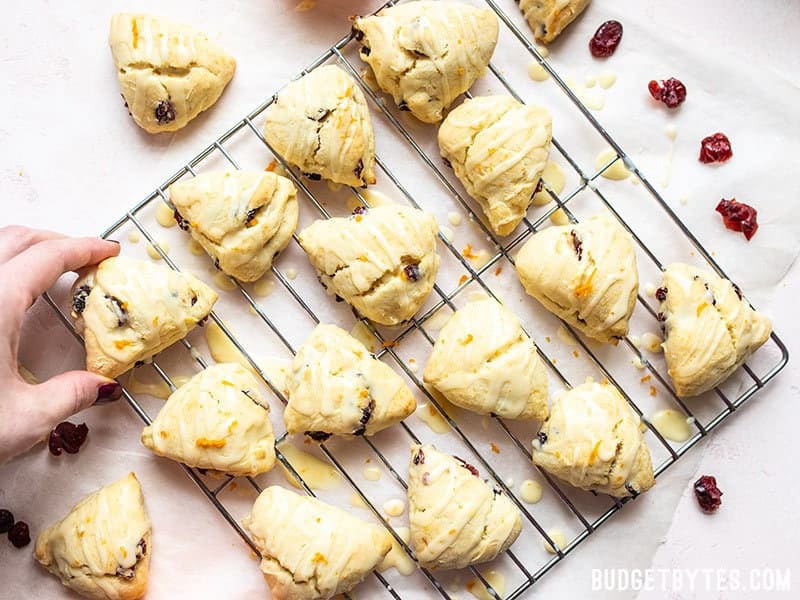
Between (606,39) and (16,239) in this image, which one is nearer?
(16,239)

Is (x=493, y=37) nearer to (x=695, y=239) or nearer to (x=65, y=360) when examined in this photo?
(x=695, y=239)

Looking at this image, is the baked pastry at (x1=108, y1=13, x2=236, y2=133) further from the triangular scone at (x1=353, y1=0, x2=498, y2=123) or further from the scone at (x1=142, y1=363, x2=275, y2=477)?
the scone at (x1=142, y1=363, x2=275, y2=477)

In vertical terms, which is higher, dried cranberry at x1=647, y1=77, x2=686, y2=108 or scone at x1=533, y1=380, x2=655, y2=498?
dried cranberry at x1=647, y1=77, x2=686, y2=108

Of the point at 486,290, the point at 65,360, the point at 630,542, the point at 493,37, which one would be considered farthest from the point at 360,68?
the point at 630,542

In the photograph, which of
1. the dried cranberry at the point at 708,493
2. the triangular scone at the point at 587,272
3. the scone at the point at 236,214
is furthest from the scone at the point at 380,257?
the dried cranberry at the point at 708,493

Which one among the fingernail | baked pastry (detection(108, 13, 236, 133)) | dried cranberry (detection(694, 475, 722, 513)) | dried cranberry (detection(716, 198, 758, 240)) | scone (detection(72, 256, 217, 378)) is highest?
baked pastry (detection(108, 13, 236, 133))

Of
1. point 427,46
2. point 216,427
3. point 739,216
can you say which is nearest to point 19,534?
point 216,427

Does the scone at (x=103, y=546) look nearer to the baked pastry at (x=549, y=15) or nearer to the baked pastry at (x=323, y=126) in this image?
the baked pastry at (x=323, y=126)

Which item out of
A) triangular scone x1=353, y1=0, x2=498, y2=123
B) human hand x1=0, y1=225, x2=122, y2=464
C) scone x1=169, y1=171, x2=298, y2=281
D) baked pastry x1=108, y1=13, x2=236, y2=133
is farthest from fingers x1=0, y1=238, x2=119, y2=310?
triangular scone x1=353, y1=0, x2=498, y2=123

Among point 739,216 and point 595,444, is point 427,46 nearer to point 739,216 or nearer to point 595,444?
point 739,216
